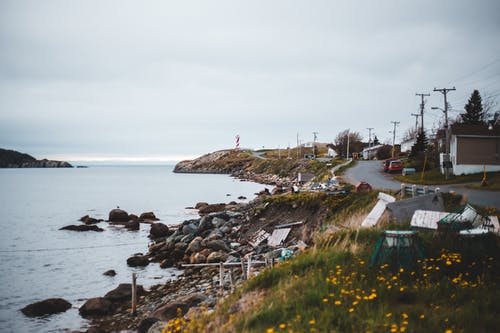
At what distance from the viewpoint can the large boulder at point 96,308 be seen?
14.4 m

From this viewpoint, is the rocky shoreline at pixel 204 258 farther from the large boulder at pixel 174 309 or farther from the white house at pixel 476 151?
the white house at pixel 476 151

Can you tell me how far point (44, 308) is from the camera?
1476cm

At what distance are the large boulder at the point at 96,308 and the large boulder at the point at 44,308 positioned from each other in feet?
3.32

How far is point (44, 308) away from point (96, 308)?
2.31 m

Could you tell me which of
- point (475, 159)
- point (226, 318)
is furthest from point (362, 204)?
point (475, 159)

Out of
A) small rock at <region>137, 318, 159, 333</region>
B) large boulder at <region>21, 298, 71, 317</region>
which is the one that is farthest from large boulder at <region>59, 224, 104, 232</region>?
small rock at <region>137, 318, 159, 333</region>

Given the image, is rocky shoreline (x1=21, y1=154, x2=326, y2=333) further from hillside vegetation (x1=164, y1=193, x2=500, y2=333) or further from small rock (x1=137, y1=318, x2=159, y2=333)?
hillside vegetation (x1=164, y1=193, x2=500, y2=333)

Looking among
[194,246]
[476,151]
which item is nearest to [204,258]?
[194,246]

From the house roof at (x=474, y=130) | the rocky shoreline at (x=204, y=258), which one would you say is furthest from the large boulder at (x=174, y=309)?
the house roof at (x=474, y=130)

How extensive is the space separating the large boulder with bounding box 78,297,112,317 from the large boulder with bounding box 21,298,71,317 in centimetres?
101

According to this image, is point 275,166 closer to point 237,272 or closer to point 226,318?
point 237,272

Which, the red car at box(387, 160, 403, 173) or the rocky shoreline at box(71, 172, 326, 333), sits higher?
the red car at box(387, 160, 403, 173)

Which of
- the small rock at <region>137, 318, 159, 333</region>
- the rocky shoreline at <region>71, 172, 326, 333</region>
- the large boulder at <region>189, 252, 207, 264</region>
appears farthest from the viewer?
the large boulder at <region>189, 252, 207, 264</region>

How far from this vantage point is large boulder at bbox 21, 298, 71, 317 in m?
14.7
